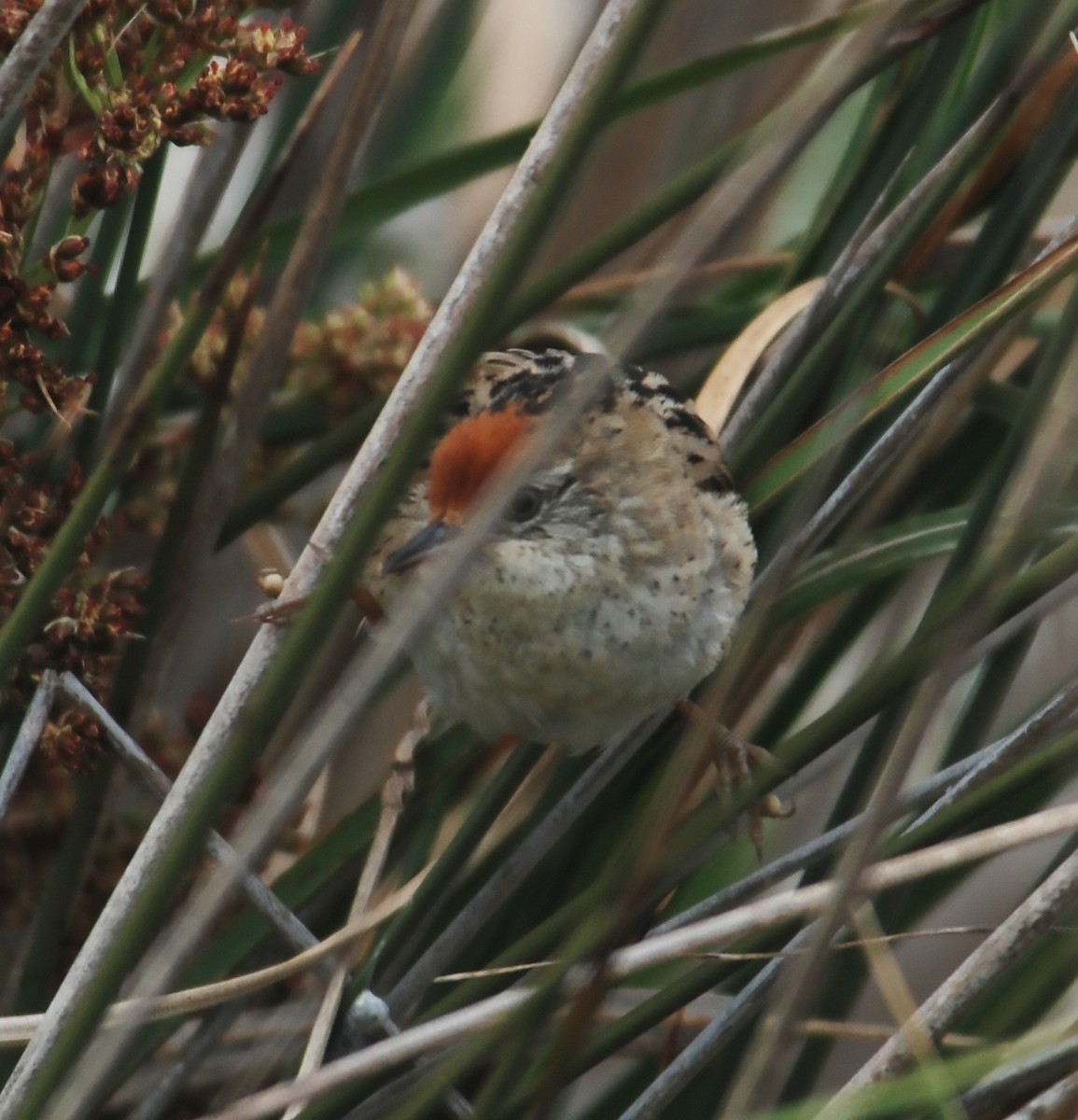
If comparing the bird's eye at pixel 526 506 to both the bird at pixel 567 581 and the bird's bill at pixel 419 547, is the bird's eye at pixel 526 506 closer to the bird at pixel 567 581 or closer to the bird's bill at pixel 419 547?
the bird at pixel 567 581

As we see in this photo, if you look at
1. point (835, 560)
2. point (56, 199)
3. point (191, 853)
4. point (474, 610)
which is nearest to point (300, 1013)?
point (474, 610)

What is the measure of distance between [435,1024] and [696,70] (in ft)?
4.67

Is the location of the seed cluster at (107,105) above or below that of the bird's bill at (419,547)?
above

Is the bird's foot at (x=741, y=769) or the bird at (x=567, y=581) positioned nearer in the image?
the bird at (x=567, y=581)

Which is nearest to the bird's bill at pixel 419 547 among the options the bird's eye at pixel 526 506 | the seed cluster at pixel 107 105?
the bird's eye at pixel 526 506

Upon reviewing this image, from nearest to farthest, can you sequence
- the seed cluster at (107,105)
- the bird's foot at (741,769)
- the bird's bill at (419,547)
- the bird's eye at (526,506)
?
the seed cluster at (107,105), the bird's bill at (419,547), the bird's eye at (526,506), the bird's foot at (741,769)

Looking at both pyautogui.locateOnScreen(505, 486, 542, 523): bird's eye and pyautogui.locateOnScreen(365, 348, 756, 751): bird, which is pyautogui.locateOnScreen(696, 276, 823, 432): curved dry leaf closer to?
pyautogui.locateOnScreen(365, 348, 756, 751): bird

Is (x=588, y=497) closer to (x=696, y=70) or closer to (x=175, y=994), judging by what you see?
(x=696, y=70)

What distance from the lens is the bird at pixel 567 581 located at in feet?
6.67

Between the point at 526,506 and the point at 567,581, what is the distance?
12 cm

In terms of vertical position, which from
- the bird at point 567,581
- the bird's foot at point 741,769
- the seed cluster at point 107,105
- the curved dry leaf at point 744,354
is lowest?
the bird's foot at point 741,769

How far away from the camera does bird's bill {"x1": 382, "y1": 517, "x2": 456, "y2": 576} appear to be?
197 cm

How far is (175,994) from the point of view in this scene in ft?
5.57

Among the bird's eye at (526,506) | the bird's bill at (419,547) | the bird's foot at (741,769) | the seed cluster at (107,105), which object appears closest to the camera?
the seed cluster at (107,105)
